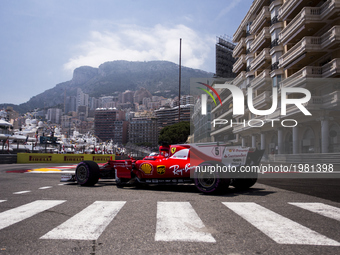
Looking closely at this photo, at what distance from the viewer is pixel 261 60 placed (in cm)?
3769

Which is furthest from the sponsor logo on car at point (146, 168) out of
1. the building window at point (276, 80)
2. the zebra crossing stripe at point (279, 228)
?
the building window at point (276, 80)

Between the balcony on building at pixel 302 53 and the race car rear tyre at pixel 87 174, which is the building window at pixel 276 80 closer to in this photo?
the balcony on building at pixel 302 53

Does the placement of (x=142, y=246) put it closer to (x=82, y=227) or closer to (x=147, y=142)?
(x=82, y=227)

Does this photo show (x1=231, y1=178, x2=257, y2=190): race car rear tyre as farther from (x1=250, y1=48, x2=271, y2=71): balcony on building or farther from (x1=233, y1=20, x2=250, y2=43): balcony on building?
(x1=233, y1=20, x2=250, y2=43): balcony on building

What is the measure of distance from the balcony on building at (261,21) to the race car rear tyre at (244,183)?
1328 inches

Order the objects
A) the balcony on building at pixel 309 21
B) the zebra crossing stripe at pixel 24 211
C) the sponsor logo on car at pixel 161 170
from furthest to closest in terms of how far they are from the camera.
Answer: the balcony on building at pixel 309 21 < the sponsor logo on car at pixel 161 170 < the zebra crossing stripe at pixel 24 211

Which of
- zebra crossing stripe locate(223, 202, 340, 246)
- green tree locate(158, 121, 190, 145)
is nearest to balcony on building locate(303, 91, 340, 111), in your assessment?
zebra crossing stripe locate(223, 202, 340, 246)

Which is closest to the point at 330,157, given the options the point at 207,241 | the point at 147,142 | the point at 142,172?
the point at 142,172

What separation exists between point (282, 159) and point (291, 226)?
23.5 meters

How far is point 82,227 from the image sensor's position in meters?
3.85

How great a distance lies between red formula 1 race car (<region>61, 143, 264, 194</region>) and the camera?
285 inches

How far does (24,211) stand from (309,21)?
2887cm

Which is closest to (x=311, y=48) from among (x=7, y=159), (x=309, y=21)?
(x=309, y=21)

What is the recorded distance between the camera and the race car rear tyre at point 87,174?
917 centimetres
